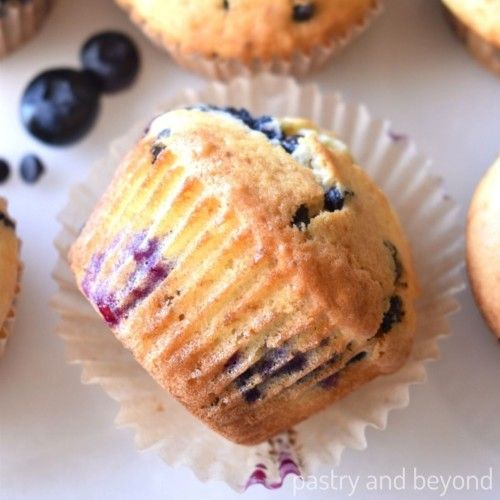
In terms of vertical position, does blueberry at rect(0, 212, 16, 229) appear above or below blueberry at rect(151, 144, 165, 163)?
above

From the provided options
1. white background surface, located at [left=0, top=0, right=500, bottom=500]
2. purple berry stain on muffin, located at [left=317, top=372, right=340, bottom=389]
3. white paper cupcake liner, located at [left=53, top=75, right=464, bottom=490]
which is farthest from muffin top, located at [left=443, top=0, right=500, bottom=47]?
purple berry stain on muffin, located at [left=317, top=372, right=340, bottom=389]

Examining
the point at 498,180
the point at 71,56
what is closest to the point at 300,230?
the point at 498,180

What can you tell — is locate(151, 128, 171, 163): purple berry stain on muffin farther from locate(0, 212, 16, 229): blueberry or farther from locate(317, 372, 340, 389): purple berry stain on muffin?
locate(317, 372, 340, 389): purple berry stain on muffin

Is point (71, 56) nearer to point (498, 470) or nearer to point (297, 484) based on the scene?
point (297, 484)

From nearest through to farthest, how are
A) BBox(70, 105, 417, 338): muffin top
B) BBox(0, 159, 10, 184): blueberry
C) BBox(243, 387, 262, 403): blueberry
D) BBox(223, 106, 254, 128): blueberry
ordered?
BBox(70, 105, 417, 338): muffin top → BBox(243, 387, 262, 403): blueberry → BBox(223, 106, 254, 128): blueberry → BBox(0, 159, 10, 184): blueberry

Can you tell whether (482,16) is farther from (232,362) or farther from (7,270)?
(7,270)

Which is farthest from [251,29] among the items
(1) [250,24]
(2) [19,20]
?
(2) [19,20]

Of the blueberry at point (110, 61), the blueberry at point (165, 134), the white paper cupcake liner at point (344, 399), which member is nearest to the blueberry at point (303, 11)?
the white paper cupcake liner at point (344, 399)
